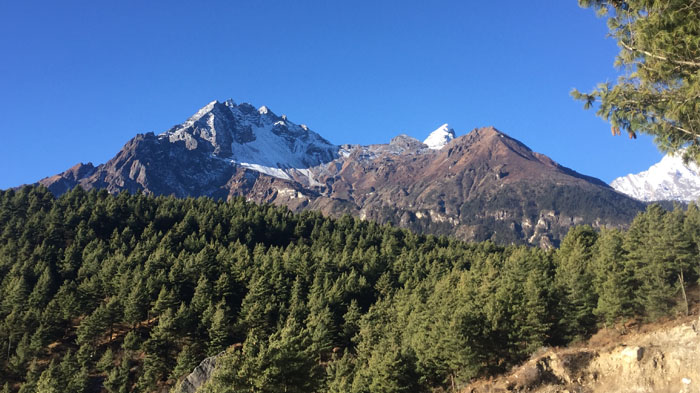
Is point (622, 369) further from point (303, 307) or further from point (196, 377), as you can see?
point (303, 307)

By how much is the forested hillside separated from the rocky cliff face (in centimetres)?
978

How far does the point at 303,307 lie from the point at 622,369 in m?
55.6

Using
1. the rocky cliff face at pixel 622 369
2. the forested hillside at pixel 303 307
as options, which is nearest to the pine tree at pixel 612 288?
the forested hillside at pixel 303 307

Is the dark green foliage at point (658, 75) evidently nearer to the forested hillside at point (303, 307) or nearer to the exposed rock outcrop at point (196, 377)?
the forested hillside at point (303, 307)

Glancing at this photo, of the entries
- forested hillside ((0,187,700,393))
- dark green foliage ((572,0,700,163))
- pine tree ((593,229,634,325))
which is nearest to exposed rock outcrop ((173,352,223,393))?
forested hillside ((0,187,700,393))

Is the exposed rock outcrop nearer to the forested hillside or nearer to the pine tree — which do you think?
the forested hillside

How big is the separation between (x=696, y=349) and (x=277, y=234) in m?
136

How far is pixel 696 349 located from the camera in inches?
1096

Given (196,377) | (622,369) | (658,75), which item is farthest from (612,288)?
(196,377)

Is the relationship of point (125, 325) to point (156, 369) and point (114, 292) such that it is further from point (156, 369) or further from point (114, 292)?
point (156, 369)

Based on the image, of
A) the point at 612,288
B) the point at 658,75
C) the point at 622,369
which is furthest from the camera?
the point at 612,288

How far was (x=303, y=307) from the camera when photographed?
77.8 metres

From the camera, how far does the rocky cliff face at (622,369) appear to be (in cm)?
2719

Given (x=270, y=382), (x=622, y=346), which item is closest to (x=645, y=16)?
(x=622, y=346)
